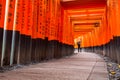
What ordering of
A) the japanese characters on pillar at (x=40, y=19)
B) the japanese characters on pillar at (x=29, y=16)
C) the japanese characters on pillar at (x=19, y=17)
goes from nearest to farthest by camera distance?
the japanese characters on pillar at (x=19, y=17), the japanese characters on pillar at (x=29, y=16), the japanese characters on pillar at (x=40, y=19)

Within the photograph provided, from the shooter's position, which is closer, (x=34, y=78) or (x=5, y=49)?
(x=34, y=78)

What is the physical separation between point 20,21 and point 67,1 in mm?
8383

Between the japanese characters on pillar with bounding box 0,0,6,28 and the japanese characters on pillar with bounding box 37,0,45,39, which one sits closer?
the japanese characters on pillar with bounding box 0,0,6,28

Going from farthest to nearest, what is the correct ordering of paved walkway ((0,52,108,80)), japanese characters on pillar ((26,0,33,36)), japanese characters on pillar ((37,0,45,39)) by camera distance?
japanese characters on pillar ((37,0,45,39)) → japanese characters on pillar ((26,0,33,36)) → paved walkway ((0,52,108,80))

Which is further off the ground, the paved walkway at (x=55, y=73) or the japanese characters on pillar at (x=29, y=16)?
the japanese characters on pillar at (x=29, y=16)

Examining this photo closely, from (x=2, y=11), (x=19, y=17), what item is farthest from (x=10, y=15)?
(x=19, y=17)

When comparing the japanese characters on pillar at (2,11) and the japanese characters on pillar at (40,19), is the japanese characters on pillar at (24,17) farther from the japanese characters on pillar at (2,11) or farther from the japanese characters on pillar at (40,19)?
the japanese characters on pillar at (40,19)

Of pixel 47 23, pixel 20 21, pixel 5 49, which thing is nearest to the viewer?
pixel 5 49

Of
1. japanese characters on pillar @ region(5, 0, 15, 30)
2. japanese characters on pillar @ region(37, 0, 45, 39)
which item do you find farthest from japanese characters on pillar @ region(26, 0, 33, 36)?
japanese characters on pillar @ region(5, 0, 15, 30)

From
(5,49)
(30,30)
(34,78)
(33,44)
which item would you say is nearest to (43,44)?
(33,44)

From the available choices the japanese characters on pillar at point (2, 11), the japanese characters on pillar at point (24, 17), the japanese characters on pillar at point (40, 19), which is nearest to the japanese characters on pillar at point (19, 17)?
the japanese characters on pillar at point (24, 17)

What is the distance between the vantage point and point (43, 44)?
369 inches

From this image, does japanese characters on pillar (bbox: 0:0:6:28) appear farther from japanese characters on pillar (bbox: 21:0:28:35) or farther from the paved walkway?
japanese characters on pillar (bbox: 21:0:28:35)

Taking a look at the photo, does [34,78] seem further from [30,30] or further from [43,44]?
[43,44]
